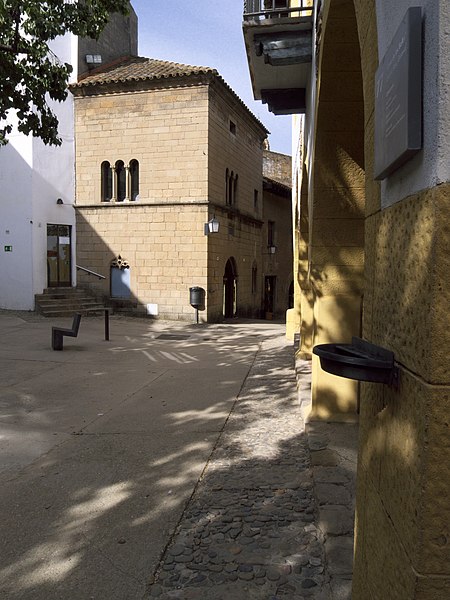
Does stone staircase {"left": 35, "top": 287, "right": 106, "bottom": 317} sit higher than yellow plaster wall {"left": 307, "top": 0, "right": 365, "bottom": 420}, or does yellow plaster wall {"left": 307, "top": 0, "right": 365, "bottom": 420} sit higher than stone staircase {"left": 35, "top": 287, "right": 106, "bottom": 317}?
yellow plaster wall {"left": 307, "top": 0, "right": 365, "bottom": 420}

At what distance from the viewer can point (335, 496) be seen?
3441 mm

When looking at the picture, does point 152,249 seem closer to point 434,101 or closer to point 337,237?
point 337,237

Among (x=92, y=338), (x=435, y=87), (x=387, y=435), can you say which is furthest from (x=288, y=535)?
(x=92, y=338)

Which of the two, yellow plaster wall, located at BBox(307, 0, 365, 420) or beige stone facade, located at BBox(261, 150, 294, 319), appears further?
beige stone facade, located at BBox(261, 150, 294, 319)

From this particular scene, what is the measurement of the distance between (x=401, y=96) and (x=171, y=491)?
3.19 meters

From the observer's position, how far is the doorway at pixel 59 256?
1747 centimetres

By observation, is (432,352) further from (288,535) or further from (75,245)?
(75,245)

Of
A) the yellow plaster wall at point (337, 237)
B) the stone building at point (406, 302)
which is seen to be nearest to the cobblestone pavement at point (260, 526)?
the yellow plaster wall at point (337, 237)

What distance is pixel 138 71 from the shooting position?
685 inches

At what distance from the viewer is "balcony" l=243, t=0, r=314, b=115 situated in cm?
604

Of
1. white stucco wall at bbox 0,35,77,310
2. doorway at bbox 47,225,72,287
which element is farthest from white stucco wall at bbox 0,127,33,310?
doorway at bbox 47,225,72,287

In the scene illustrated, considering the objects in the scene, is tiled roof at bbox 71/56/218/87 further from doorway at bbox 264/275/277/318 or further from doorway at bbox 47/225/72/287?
doorway at bbox 264/275/277/318

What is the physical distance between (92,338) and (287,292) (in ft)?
54.7

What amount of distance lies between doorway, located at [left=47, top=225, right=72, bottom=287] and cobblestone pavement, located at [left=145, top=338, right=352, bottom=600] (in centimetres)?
1407
